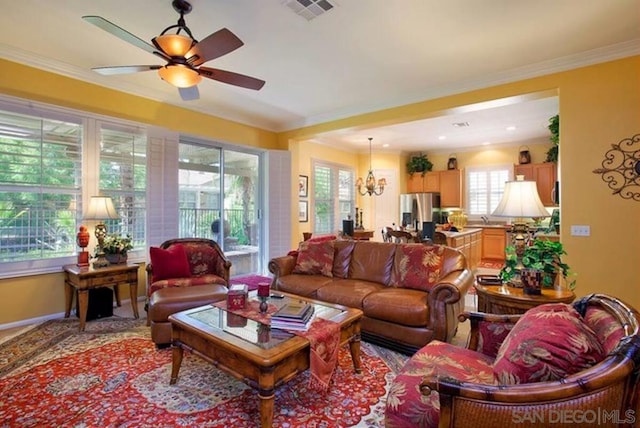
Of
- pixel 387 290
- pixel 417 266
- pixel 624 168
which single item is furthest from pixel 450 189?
pixel 387 290

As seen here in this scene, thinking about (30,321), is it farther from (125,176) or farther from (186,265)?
(125,176)

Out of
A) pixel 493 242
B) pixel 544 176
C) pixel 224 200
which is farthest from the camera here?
pixel 493 242

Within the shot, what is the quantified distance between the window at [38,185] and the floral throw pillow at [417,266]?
12.3 ft

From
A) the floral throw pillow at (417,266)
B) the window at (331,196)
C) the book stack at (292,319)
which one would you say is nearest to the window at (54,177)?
the book stack at (292,319)

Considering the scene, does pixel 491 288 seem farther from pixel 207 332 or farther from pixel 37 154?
pixel 37 154

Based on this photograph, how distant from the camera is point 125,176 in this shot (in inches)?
161

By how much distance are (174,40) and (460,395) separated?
2742mm

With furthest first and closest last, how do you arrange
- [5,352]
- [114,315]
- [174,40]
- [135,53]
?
[114,315] → [135,53] → [5,352] → [174,40]

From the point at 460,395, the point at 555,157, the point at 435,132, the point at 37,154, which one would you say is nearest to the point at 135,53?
the point at 37,154

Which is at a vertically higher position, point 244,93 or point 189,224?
point 244,93

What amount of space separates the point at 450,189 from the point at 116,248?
24.1ft

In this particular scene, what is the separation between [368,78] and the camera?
3.89 m

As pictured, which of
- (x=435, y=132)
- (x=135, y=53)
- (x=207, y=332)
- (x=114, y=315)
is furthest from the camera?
(x=435, y=132)

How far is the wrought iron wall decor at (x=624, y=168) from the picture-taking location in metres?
3.08
